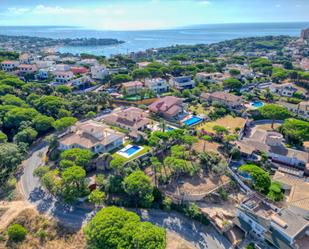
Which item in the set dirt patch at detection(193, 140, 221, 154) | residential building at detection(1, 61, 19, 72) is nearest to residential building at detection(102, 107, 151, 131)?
dirt patch at detection(193, 140, 221, 154)

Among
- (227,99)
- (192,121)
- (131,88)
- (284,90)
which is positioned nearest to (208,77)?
(227,99)

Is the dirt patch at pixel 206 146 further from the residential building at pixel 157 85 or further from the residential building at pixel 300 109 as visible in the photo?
the residential building at pixel 157 85

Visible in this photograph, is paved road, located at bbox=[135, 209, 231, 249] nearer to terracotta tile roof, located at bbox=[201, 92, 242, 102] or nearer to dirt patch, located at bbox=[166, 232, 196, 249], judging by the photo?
dirt patch, located at bbox=[166, 232, 196, 249]

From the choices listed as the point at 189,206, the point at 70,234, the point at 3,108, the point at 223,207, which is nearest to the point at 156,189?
the point at 189,206

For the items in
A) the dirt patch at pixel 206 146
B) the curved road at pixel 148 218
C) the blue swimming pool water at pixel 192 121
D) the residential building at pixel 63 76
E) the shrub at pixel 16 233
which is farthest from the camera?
the residential building at pixel 63 76

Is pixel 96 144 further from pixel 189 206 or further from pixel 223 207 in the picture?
pixel 223 207

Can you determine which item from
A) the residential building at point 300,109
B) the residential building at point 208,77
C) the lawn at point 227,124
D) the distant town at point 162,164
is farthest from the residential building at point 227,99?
the residential building at point 208,77
